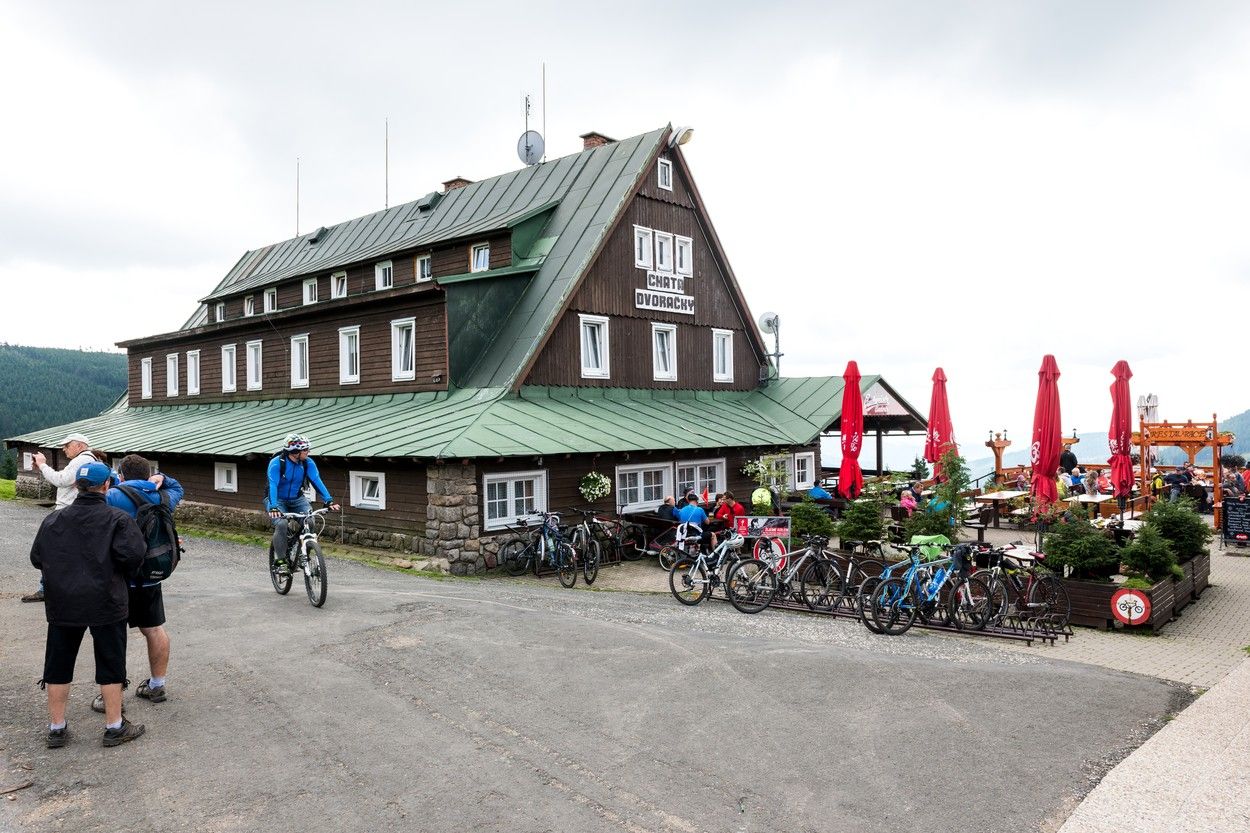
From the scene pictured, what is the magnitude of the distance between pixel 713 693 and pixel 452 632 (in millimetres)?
3319

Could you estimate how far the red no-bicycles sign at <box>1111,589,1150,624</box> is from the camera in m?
12.4

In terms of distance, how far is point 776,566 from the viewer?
1344cm

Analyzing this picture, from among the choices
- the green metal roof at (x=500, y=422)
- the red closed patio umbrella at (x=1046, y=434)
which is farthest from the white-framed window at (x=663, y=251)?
the red closed patio umbrella at (x=1046, y=434)

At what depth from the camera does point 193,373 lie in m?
31.2

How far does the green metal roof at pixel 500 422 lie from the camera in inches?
711

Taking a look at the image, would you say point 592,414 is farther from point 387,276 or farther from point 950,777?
point 950,777

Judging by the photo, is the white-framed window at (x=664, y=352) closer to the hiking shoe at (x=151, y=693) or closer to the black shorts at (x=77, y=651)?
the hiking shoe at (x=151, y=693)

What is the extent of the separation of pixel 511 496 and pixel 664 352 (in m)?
8.96

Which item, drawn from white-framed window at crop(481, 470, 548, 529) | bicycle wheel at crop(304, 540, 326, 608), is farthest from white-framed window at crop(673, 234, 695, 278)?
bicycle wheel at crop(304, 540, 326, 608)

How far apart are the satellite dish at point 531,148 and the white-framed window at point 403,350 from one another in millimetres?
10018

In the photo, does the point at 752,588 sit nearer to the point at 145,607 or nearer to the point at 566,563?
the point at 566,563

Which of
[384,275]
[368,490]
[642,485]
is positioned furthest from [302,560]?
[384,275]

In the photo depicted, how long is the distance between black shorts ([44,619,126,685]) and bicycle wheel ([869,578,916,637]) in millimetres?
8545

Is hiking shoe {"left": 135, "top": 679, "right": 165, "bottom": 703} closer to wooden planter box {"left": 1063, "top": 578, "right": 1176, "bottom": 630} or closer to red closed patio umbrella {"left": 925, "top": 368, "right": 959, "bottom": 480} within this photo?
wooden planter box {"left": 1063, "top": 578, "right": 1176, "bottom": 630}
